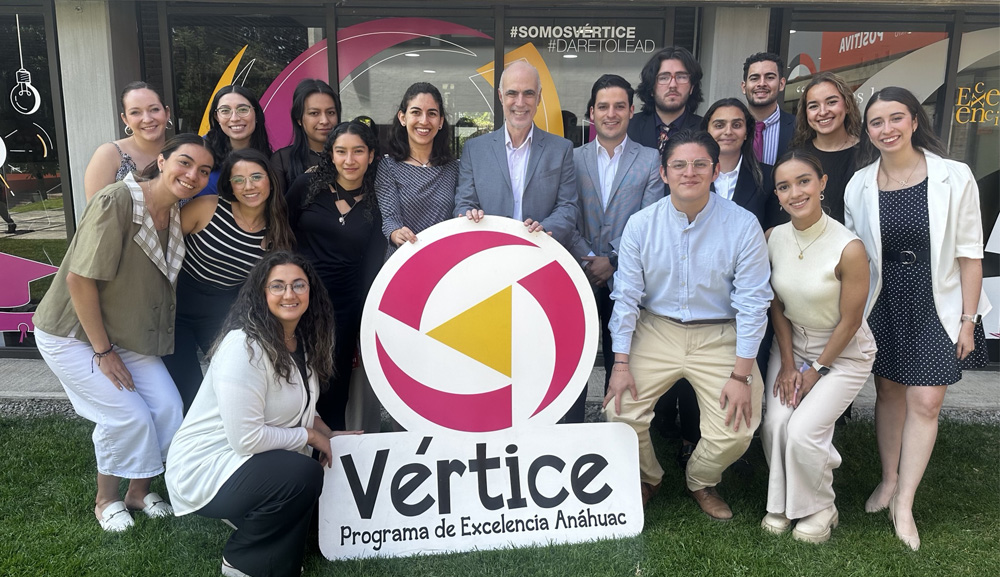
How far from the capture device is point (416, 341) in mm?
2484

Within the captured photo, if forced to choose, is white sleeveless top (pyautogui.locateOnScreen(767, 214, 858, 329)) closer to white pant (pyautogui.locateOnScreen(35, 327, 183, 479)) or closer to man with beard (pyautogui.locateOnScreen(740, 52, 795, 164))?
man with beard (pyautogui.locateOnScreen(740, 52, 795, 164))

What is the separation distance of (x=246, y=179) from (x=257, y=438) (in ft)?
→ 3.34

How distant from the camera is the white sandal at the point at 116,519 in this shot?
102 inches

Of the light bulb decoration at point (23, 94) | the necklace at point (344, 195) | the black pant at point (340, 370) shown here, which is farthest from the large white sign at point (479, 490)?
the light bulb decoration at point (23, 94)

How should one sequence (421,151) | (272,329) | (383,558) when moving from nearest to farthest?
(272,329) < (383,558) < (421,151)

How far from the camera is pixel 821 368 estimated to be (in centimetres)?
257

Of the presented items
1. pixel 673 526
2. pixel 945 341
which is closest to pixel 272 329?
pixel 673 526

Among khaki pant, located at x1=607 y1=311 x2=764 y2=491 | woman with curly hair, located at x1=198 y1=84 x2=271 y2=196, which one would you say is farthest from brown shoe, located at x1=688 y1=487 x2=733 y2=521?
woman with curly hair, located at x1=198 y1=84 x2=271 y2=196

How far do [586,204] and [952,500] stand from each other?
7.27ft

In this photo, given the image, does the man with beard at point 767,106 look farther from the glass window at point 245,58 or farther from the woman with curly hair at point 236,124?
the glass window at point 245,58

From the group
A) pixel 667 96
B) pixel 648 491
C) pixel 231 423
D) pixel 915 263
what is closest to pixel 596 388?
pixel 648 491

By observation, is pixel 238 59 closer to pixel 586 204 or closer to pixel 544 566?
pixel 586 204

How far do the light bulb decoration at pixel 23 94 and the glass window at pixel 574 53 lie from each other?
3.40 metres

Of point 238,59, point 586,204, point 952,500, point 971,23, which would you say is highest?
point 971,23
